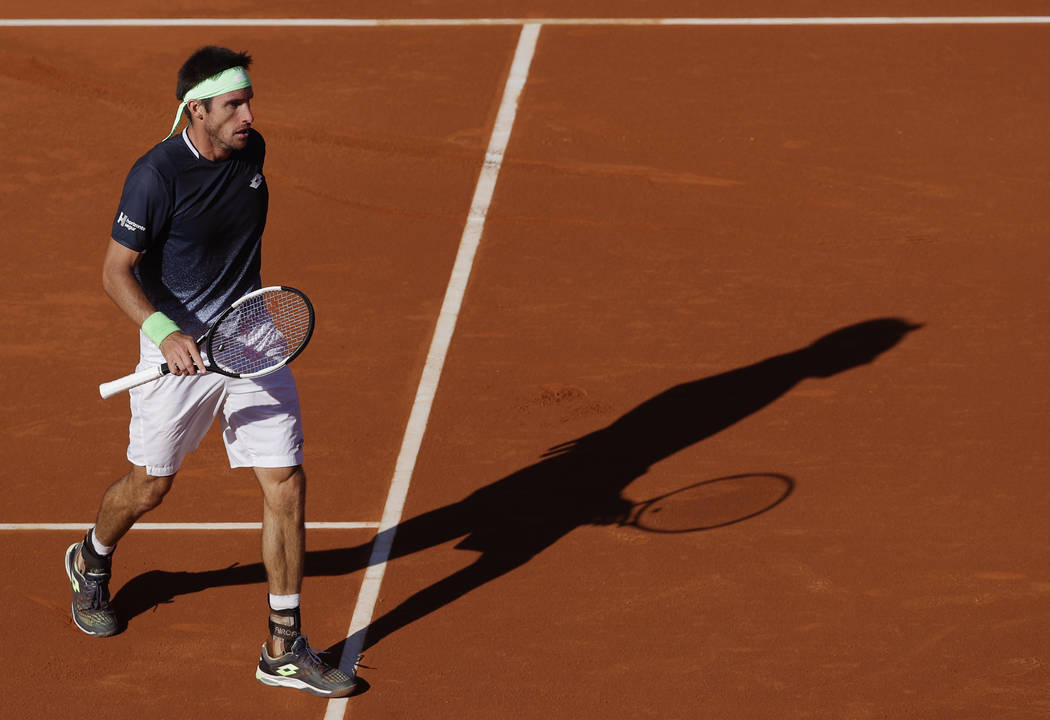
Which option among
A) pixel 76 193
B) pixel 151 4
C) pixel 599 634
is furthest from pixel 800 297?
pixel 151 4

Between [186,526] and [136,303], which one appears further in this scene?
[186,526]

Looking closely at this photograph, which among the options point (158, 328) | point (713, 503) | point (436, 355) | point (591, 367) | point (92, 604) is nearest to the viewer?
point (158, 328)

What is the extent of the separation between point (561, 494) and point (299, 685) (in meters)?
2.00

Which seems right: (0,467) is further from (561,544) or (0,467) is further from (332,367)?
(561,544)

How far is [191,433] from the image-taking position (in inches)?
266

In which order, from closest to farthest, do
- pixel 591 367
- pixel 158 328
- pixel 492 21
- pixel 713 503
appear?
pixel 158 328 < pixel 713 503 < pixel 591 367 < pixel 492 21

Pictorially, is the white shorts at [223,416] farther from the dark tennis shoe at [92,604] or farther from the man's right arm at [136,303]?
the dark tennis shoe at [92,604]

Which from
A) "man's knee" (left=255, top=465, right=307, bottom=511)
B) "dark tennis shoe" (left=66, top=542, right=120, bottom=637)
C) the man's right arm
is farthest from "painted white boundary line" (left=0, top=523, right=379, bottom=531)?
the man's right arm

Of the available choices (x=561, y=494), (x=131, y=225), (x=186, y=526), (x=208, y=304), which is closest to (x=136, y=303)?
(x=131, y=225)

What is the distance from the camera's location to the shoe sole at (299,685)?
6.68 m

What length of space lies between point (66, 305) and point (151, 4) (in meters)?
6.24

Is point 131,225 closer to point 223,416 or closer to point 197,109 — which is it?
point 197,109

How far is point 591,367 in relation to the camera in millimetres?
9484

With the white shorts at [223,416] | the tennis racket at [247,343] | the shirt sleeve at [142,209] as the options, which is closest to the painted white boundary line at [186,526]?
the white shorts at [223,416]
